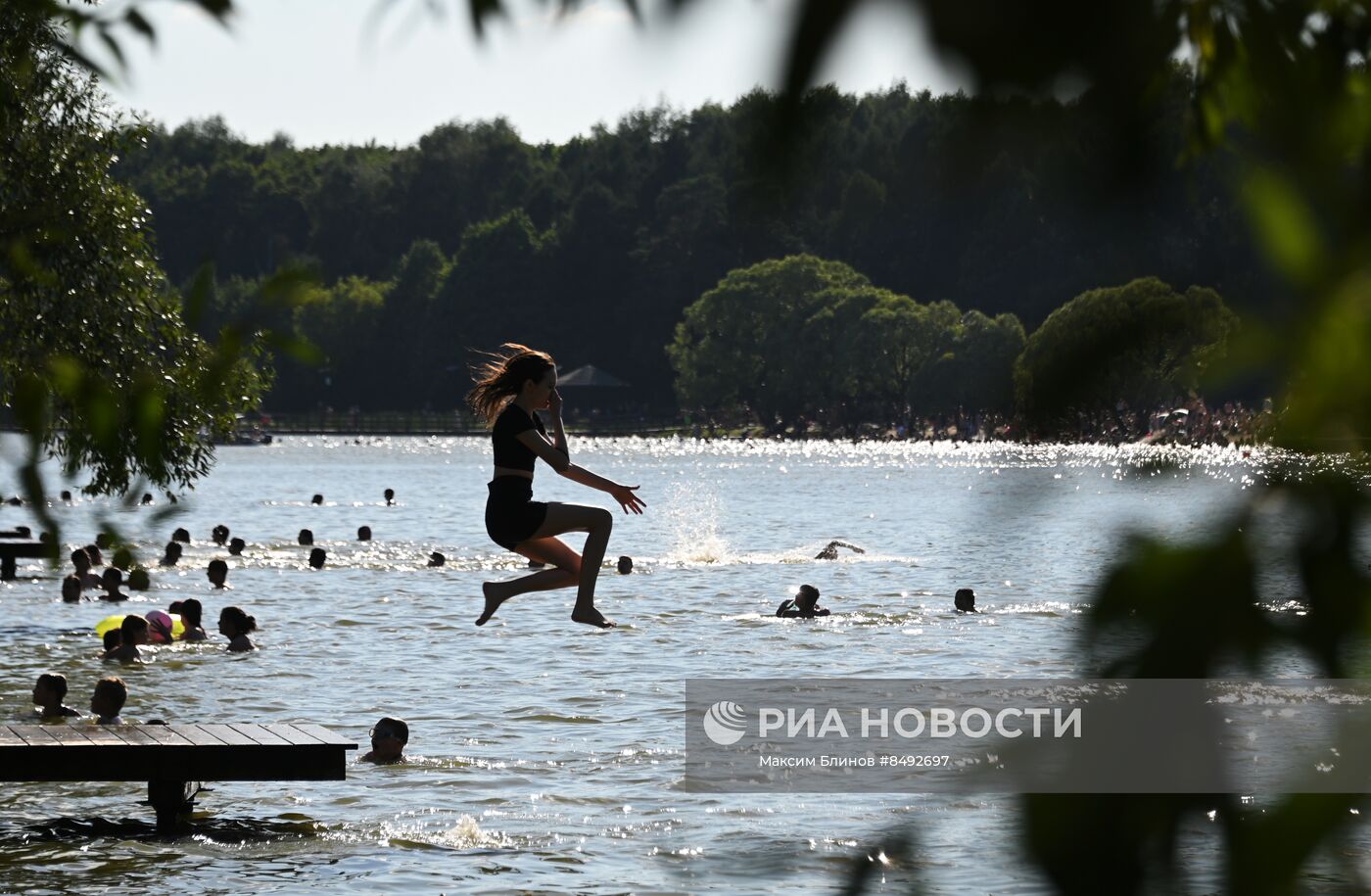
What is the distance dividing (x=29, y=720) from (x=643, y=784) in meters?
6.86

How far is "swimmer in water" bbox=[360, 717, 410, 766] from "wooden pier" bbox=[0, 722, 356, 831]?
372 cm

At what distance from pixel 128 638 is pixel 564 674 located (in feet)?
18.5

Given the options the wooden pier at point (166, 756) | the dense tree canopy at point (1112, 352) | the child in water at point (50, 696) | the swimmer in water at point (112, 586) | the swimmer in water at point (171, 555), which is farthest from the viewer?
the swimmer in water at point (171, 555)

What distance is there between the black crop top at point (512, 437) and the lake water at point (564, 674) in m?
2.33

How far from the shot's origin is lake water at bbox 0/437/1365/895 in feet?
5.37

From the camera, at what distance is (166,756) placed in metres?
13.5

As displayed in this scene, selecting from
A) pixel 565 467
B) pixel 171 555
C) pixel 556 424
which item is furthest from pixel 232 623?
pixel 565 467

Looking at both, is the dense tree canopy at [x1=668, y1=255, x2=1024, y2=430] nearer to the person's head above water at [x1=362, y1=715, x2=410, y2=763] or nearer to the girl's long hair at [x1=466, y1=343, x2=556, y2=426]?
the person's head above water at [x1=362, y1=715, x2=410, y2=763]

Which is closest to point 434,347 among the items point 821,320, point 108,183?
point 821,320

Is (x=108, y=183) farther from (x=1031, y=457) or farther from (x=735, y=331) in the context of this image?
(x=735, y=331)

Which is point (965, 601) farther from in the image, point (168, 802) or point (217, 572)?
point (168, 802)

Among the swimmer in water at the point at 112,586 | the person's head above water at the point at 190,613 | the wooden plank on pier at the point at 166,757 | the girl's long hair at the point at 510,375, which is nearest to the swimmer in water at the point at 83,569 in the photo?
the swimmer in water at the point at 112,586

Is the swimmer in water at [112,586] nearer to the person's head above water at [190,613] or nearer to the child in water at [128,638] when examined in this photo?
the person's head above water at [190,613]

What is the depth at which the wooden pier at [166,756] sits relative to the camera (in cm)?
1308
